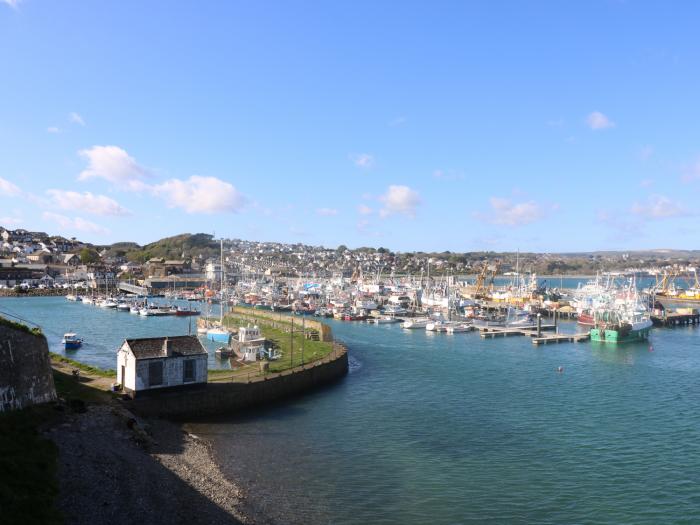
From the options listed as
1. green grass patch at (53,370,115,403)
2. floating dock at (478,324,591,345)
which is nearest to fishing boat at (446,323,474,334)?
floating dock at (478,324,591,345)

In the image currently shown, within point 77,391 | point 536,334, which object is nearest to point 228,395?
point 77,391

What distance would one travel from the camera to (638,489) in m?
21.4

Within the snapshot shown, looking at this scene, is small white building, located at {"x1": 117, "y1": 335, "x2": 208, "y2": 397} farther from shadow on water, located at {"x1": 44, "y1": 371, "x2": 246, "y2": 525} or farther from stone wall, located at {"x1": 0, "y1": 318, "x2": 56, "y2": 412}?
stone wall, located at {"x1": 0, "y1": 318, "x2": 56, "y2": 412}

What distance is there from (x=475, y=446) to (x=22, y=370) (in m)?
19.3

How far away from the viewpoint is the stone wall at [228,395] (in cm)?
2692

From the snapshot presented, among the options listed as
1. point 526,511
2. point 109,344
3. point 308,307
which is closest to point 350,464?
point 526,511

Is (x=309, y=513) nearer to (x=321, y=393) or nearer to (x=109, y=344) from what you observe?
(x=321, y=393)

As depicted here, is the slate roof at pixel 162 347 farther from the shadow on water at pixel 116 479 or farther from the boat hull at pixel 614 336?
the boat hull at pixel 614 336

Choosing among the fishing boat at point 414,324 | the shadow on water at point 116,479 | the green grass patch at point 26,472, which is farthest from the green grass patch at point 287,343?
the green grass patch at point 26,472

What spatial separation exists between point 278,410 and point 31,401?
13.2 meters

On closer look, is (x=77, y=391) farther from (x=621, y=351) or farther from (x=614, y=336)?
(x=614, y=336)

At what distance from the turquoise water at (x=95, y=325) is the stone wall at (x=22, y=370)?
20.1m

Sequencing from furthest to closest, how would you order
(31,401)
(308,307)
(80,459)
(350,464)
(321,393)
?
(308,307)
(321,393)
(350,464)
(31,401)
(80,459)

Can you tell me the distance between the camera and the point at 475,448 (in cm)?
2533
